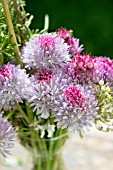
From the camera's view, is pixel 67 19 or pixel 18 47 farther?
pixel 67 19

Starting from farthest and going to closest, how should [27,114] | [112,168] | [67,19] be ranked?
[67,19] → [112,168] → [27,114]

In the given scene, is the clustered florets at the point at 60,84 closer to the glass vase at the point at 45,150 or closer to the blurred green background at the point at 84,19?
the glass vase at the point at 45,150

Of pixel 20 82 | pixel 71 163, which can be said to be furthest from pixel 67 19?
pixel 20 82

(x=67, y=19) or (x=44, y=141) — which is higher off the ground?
(x=67, y=19)

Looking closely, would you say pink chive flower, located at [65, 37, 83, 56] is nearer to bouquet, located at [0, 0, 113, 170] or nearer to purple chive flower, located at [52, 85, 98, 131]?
bouquet, located at [0, 0, 113, 170]

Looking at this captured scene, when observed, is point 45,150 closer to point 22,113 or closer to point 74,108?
point 22,113

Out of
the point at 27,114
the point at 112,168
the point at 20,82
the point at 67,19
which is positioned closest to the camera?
the point at 20,82

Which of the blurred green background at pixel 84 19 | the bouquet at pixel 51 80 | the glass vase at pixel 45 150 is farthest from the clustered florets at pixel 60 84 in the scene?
the blurred green background at pixel 84 19

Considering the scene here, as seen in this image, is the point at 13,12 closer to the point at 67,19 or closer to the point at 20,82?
the point at 20,82
